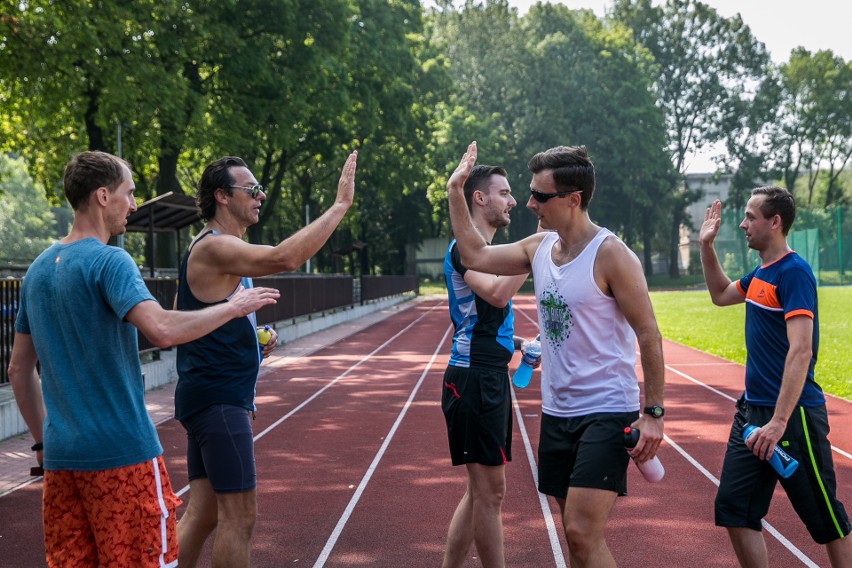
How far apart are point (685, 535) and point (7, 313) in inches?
278

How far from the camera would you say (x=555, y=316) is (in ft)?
12.0

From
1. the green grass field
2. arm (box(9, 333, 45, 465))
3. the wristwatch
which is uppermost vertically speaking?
arm (box(9, 333, 45, 465))

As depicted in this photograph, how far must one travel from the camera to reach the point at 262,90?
26.3 metres

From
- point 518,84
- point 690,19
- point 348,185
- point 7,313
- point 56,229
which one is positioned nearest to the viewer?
point 348,185

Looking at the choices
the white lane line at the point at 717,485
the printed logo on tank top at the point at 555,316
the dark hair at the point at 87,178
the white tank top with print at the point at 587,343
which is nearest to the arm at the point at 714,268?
the white tank top with print at the point at 587,343

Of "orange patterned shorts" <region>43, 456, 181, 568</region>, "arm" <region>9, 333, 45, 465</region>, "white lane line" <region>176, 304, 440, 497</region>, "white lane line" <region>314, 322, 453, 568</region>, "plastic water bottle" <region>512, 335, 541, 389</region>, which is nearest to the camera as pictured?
"orange patterned shorts" <region>43, 456, 181, 568</region>

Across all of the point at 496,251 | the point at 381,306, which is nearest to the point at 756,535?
the point at 496,251

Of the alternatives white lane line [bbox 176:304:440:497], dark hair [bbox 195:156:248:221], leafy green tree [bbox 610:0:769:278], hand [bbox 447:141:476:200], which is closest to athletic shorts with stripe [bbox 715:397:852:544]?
hand [bbox 447:141:476:200]

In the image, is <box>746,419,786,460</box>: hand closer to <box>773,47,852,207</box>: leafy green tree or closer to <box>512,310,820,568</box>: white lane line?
<box>512,310,820,568</box>: white lane line

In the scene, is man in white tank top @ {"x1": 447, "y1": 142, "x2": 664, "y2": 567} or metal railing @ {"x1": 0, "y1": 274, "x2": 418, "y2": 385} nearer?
man in white tank top @ {"x1": 447, "y1": 142, "x2": 664, "y2": 567}

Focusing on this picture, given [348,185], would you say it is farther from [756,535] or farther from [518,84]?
[518,84]

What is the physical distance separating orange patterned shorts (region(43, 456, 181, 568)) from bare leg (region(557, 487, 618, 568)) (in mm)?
1419

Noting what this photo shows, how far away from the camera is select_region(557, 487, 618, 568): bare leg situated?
3.43 meters

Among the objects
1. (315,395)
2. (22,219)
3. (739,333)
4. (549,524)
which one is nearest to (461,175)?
(549,524)
